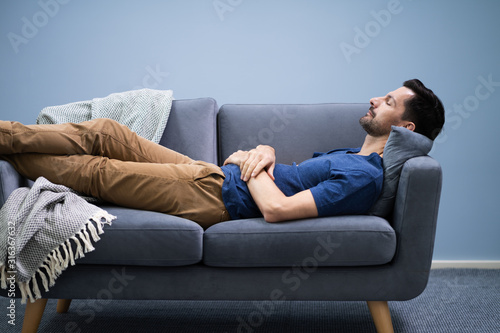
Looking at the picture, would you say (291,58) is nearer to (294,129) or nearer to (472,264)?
(294,129)

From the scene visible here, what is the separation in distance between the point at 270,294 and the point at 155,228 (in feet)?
1.41

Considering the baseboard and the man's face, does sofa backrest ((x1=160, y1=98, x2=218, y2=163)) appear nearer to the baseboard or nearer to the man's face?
the man's face

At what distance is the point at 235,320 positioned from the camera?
73.2 inches

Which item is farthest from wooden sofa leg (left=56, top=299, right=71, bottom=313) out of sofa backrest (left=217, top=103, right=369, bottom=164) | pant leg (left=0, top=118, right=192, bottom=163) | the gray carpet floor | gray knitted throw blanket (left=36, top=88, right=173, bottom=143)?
sofa backrest (left=217, top=103, right=369, bottom=164)

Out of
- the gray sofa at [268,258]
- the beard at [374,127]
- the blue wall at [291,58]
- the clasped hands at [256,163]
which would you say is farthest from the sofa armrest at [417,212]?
the blue wall at [291,58]

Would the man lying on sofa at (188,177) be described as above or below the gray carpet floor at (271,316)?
above

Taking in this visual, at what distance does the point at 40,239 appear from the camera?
1.43 metres

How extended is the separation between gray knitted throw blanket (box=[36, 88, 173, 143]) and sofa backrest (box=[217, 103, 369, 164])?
0.97 feet

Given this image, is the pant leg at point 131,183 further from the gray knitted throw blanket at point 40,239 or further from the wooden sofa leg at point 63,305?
the wooden sofa leg at point 63,305

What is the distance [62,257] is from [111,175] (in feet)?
1.05

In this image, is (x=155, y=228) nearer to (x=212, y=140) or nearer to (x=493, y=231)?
(x=212, y=140)

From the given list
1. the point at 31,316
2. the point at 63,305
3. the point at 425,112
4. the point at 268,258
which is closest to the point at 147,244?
Result: the point at 268,258

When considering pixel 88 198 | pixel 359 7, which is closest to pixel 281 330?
pixel 88 198

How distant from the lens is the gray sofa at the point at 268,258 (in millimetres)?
1477
